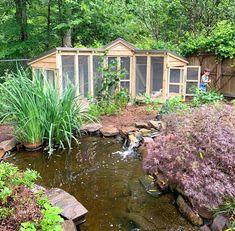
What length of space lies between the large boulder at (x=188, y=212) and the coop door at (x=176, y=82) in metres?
4.82

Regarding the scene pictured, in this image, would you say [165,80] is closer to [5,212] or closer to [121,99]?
[121,99]

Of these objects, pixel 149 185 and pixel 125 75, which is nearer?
pixel 149 185

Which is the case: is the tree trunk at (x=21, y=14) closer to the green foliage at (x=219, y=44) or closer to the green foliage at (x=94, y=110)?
the green foliage at (x=94, y=110)

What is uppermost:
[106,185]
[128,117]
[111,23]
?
[111,23]

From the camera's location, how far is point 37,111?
4.68 metres

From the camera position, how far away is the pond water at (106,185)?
2875 millimetres

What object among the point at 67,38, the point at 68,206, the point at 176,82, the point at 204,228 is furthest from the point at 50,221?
the point at 67,38

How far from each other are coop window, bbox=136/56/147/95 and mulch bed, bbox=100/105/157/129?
0.87 m

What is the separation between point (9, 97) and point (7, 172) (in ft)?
8.65

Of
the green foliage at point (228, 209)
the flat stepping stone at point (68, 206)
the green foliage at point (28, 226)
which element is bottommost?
the flat stepping stone at point (68, 206)

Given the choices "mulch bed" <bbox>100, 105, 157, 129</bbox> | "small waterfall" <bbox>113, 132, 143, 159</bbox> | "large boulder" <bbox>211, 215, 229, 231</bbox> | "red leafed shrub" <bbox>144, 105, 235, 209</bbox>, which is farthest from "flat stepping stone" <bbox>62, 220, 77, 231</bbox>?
"mulch bed" <bbox>100, 105, 157, 129</bbox>

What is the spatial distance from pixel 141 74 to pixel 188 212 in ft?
17.0

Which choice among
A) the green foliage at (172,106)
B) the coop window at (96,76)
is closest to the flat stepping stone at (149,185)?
the green foliage at (172,106)

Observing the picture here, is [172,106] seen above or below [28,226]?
above
